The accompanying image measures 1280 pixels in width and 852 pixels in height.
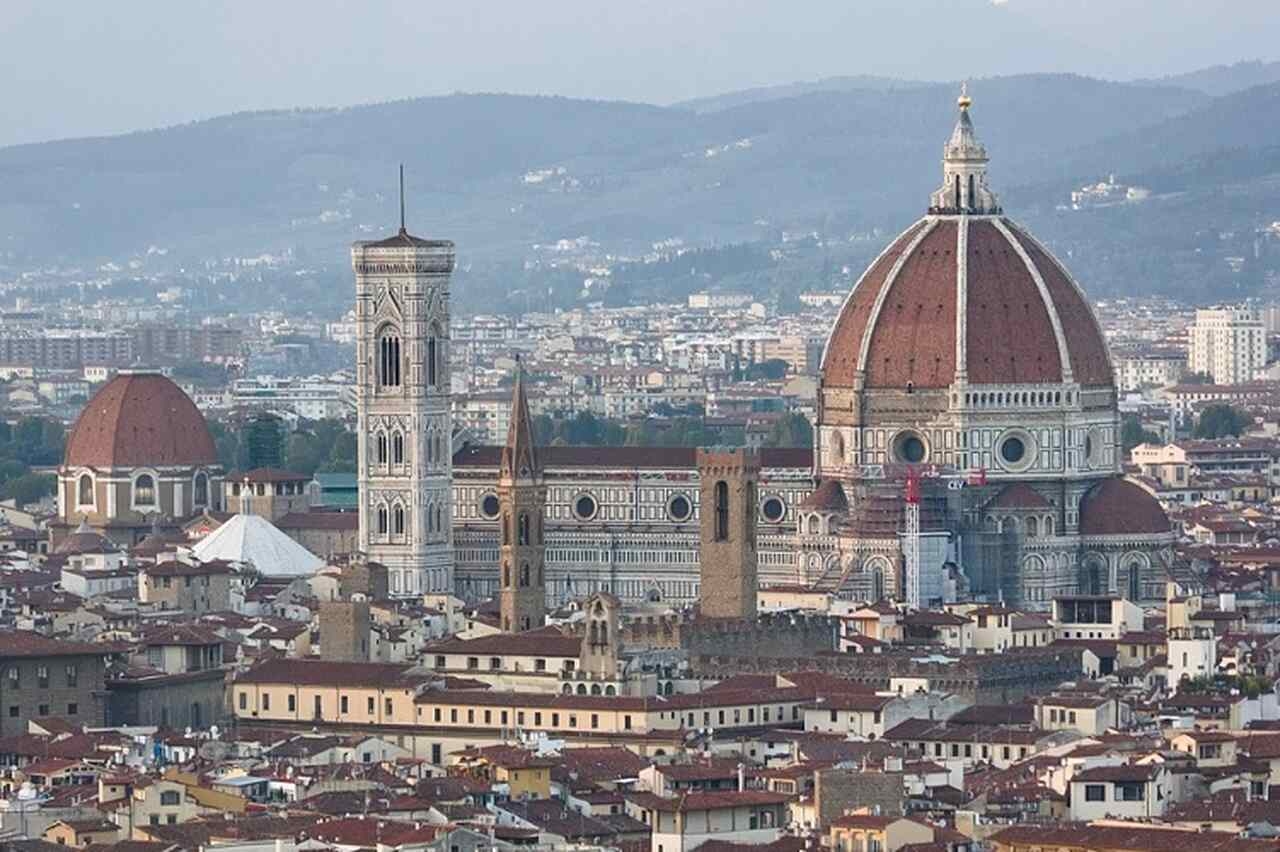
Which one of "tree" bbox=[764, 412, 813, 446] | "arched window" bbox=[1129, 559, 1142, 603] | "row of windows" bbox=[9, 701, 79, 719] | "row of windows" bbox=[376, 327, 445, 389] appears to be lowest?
"row of windows" bbox=[9, 701, 79, 719]

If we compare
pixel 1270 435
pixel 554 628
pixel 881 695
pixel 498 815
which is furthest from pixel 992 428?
pixel 1270 435

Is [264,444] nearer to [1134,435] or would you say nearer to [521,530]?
[1134,435]

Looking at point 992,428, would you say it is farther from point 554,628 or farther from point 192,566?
point 554,628

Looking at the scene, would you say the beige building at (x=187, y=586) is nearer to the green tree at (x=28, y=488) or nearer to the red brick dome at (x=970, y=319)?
the red brick dome at (x=970, y=319)

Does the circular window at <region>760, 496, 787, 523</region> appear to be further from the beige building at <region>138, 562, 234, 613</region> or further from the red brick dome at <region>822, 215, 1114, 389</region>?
the beige building at <region>138, 562, 234, 613</region>

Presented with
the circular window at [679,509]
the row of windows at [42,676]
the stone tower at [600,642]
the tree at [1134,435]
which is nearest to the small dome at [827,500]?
the circular window at [679,509]

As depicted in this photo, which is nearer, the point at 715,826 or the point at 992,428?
the point at 715,826

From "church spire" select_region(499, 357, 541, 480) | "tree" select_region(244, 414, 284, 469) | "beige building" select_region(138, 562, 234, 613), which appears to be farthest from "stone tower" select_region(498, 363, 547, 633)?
"tree" select_region(244, 414, 284, 469)

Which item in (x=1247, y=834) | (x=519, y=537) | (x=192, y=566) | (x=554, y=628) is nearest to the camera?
(x=1247, y=834)
